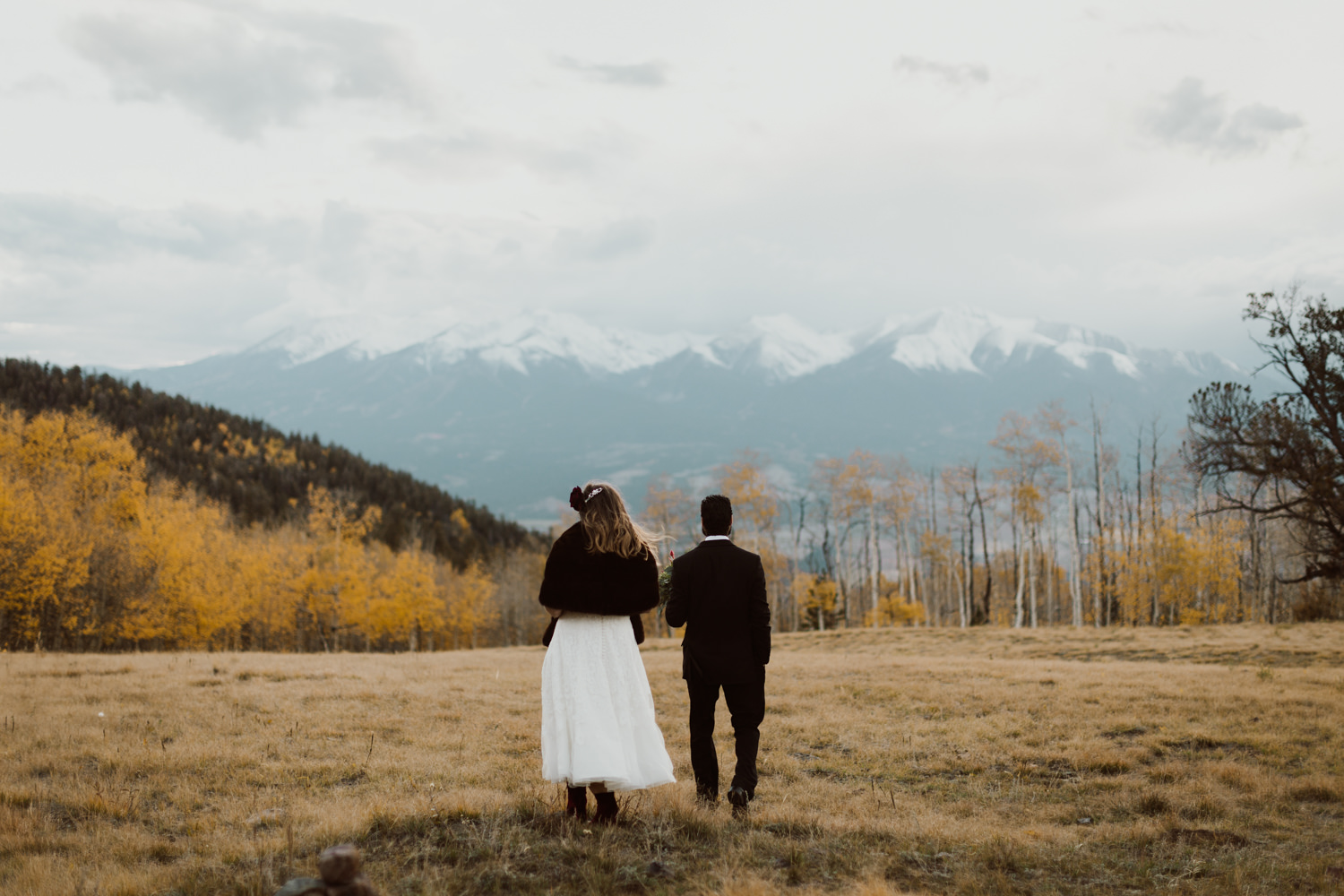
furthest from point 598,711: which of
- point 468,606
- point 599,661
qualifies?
point 468,606

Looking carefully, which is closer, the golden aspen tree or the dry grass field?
the dry grass field

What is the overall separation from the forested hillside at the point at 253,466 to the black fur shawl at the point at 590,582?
90.0 meters

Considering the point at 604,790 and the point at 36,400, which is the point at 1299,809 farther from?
the point at 36,400

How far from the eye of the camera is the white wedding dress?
19.4ft

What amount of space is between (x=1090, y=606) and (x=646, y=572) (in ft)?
234

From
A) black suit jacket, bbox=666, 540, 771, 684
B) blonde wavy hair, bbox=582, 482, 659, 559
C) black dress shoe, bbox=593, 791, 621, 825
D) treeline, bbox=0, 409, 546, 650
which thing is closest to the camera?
blonde wavy hair, bbox=582, 482, 659, 559

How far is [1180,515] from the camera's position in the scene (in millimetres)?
51031

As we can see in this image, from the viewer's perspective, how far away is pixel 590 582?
6.03 metres

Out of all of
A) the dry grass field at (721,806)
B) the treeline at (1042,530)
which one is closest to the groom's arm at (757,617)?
the dry grass field at (721,806)

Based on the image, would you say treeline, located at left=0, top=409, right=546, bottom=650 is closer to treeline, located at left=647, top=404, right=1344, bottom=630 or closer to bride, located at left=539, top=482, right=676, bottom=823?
treeline, located at left=647, top=404, right=1344, bottom=630

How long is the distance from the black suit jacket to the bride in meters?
0.64

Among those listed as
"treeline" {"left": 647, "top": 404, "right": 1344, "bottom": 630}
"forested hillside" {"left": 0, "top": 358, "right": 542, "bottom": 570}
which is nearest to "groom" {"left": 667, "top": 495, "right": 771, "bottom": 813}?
"treeline" {"left": 647, "top": 404, "right": 1344, "bottom": 630}

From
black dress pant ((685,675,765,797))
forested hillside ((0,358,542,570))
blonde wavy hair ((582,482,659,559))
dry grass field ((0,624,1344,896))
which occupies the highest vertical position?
forested hillside ((0,358,542,570))

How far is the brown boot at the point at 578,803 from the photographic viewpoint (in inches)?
248
